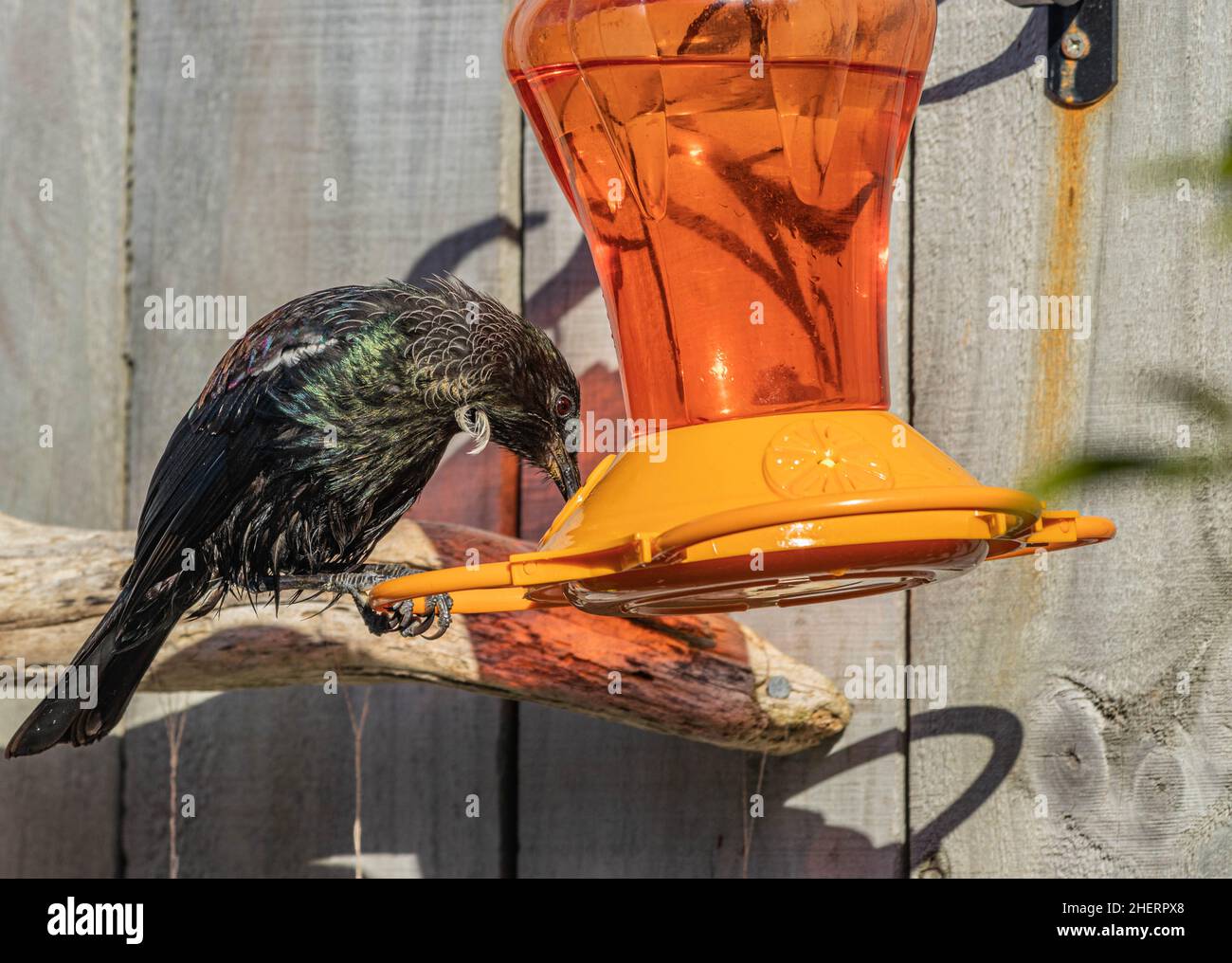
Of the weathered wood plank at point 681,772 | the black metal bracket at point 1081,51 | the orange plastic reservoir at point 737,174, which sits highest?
the black metal bracket at point 1081,51

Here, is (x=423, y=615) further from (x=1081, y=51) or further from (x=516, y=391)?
(x=1081, y=51)

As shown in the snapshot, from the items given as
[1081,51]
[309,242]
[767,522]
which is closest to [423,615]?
[767,522]

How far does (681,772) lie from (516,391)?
598 mm

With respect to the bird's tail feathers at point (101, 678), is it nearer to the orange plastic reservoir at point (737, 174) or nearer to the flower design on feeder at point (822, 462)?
the orange plastic reservoir at point (737, 174)

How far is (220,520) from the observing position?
1.44 meters

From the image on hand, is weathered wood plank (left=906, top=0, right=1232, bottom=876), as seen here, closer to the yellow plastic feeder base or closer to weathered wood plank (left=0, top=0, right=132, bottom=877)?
the yellow plastic feeder base

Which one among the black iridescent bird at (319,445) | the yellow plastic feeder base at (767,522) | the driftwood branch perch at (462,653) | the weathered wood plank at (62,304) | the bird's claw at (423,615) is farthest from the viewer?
the weathered wood plank at (62,304)

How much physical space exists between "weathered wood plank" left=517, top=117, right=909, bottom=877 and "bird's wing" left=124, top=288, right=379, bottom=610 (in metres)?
0.43

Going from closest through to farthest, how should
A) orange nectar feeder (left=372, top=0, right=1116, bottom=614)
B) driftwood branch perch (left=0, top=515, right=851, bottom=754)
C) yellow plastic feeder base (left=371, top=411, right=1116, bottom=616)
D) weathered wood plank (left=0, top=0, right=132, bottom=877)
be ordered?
1. yellow plastic feeder base (left=371, top=411, right=1116, bottom=616)
2. orange nectar feeder (left=372, top=0, right=1116, bottom=614)
3. driftwood branch perch (left=0, top=515, right=851, bottom=754)
4. weathered wood plank (left=0, top=0, right=132, bottom=877)

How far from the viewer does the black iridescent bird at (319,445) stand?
141 cm

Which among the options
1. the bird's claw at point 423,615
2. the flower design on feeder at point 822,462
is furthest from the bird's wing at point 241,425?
the flower design on feeder at point 822,462

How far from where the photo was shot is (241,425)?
1443 millimetres

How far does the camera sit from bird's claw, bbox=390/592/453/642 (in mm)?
1268

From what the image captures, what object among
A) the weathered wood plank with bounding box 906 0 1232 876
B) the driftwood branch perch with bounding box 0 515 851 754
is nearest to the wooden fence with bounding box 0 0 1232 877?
the weathered wood plank with bounding box 906 0 1232 876
